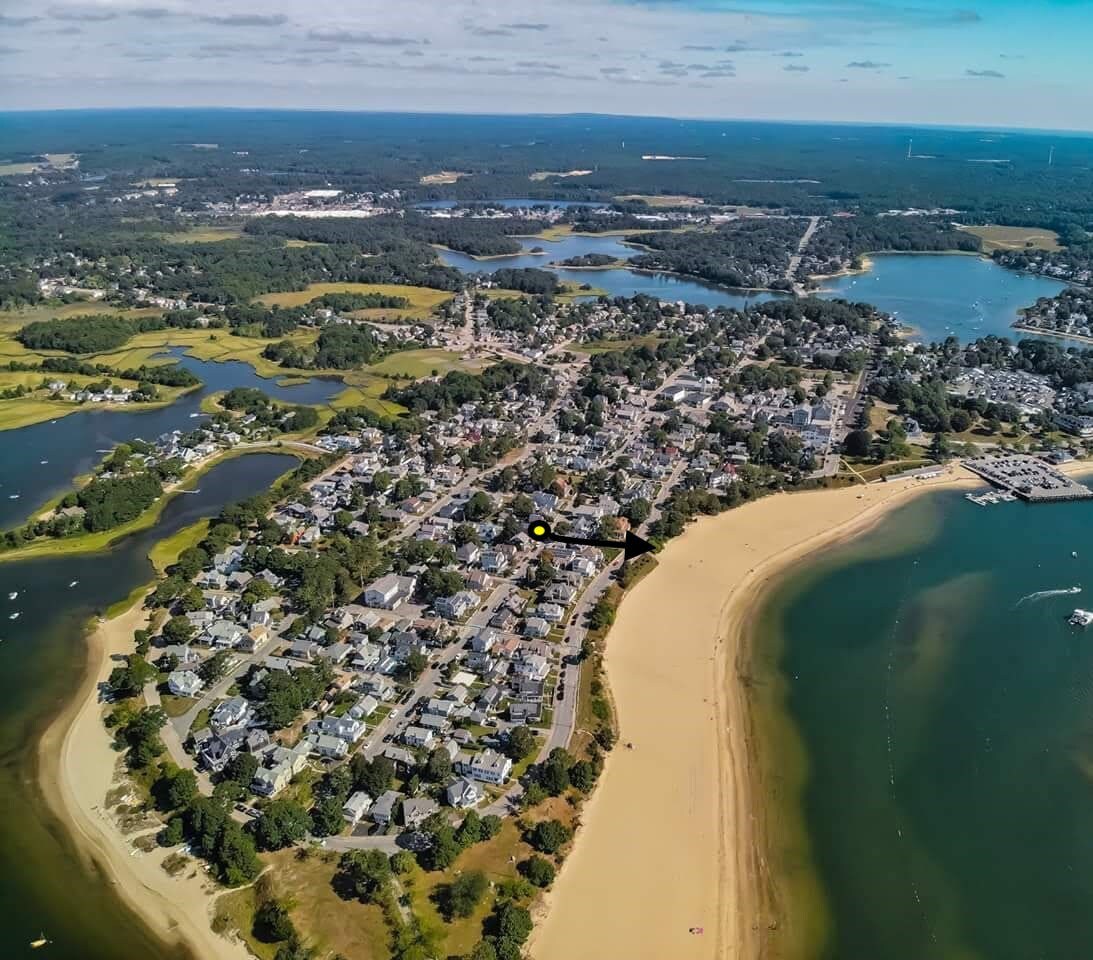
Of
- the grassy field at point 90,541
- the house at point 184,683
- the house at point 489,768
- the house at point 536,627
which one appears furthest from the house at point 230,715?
the grassy field at point 90,541

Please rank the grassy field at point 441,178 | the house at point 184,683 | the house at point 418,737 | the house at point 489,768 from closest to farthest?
the house at point 489,768
the house at point 418,737
the house at point 184,683
the grassy field at point 441,178

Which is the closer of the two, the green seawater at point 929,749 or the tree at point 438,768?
the green seawater at point 929,749

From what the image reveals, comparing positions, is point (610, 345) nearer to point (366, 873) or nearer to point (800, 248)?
point (800, 248)

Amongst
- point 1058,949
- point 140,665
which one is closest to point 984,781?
point 1058,949

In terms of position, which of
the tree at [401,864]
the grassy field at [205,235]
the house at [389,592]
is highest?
the grassy field at [205,235]

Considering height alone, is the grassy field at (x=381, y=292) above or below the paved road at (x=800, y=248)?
below

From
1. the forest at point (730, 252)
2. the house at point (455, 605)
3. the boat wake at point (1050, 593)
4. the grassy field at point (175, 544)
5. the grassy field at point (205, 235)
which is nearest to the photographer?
the house at point (455, 605)

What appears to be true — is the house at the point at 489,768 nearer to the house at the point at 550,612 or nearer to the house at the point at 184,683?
the house at the point at 550,612
